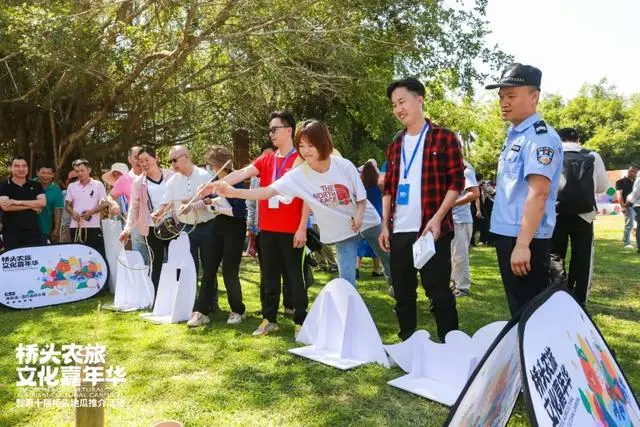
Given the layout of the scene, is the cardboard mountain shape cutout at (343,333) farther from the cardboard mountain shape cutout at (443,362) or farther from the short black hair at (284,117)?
the short black hair at (284,117)

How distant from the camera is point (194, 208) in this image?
4801mm

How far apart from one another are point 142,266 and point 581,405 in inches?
197

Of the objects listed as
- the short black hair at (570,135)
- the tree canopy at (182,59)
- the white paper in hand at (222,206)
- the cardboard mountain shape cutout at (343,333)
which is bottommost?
the cardboard mountain shape cutout at (343,333)

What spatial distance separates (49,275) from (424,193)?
14.9ft

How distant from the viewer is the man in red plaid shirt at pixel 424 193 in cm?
331

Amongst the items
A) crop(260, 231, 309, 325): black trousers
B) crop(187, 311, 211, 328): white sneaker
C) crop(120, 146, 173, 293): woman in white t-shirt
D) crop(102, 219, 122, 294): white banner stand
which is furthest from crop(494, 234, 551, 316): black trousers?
crop(102, 219, 122, 294): white banner stand

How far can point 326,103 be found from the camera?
15.9m

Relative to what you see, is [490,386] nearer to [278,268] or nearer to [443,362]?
[443,362]

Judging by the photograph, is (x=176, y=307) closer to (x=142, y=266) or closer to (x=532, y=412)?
(x=142, y=266)

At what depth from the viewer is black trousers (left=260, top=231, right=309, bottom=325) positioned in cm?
423

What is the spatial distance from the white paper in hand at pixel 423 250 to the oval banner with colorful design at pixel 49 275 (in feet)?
14.7

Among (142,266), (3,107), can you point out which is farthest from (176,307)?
(3,107)

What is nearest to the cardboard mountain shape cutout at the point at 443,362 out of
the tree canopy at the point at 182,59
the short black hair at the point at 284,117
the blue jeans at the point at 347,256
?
the blue jeans at the point at 347,256

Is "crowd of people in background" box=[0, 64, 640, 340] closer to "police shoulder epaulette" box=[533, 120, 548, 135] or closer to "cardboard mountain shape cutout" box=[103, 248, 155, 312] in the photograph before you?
"police shoulder epaulette" box=[533, 120, 548, 135]
